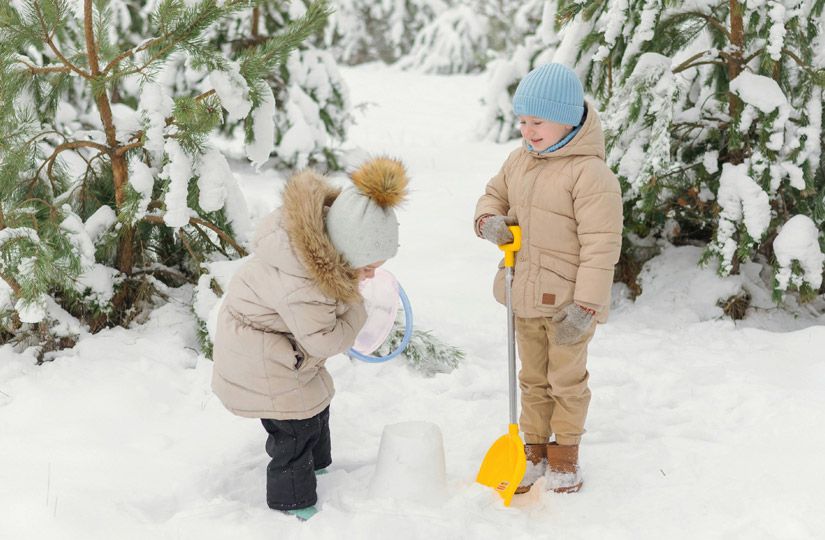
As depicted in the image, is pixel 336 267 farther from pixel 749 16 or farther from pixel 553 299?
pixel 749 16

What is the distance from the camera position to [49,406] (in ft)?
10.1

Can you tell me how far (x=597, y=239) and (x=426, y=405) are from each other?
50.7 inches

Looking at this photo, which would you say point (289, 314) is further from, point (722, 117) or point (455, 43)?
point (455, 43)

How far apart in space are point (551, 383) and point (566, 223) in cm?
62

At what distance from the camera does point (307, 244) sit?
237cm

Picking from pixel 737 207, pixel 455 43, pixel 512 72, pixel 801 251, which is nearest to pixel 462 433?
pixel 737 207

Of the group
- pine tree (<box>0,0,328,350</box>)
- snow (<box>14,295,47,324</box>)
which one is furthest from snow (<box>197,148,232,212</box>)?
snow (<box>14,295,47,324</box>)

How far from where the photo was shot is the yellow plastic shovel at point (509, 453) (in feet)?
8.81

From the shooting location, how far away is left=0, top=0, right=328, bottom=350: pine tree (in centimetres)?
315

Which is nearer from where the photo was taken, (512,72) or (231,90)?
(231,90)

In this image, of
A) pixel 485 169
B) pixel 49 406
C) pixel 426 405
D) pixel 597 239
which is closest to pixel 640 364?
pixel 426 405

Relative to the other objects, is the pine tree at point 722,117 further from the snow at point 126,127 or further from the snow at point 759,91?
the snow at point 126,127

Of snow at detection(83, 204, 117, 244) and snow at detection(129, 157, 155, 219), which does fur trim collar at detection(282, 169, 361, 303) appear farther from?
snow at detection(83, 204, 117, 244)

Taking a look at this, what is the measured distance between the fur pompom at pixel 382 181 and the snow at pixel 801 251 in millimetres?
2439
